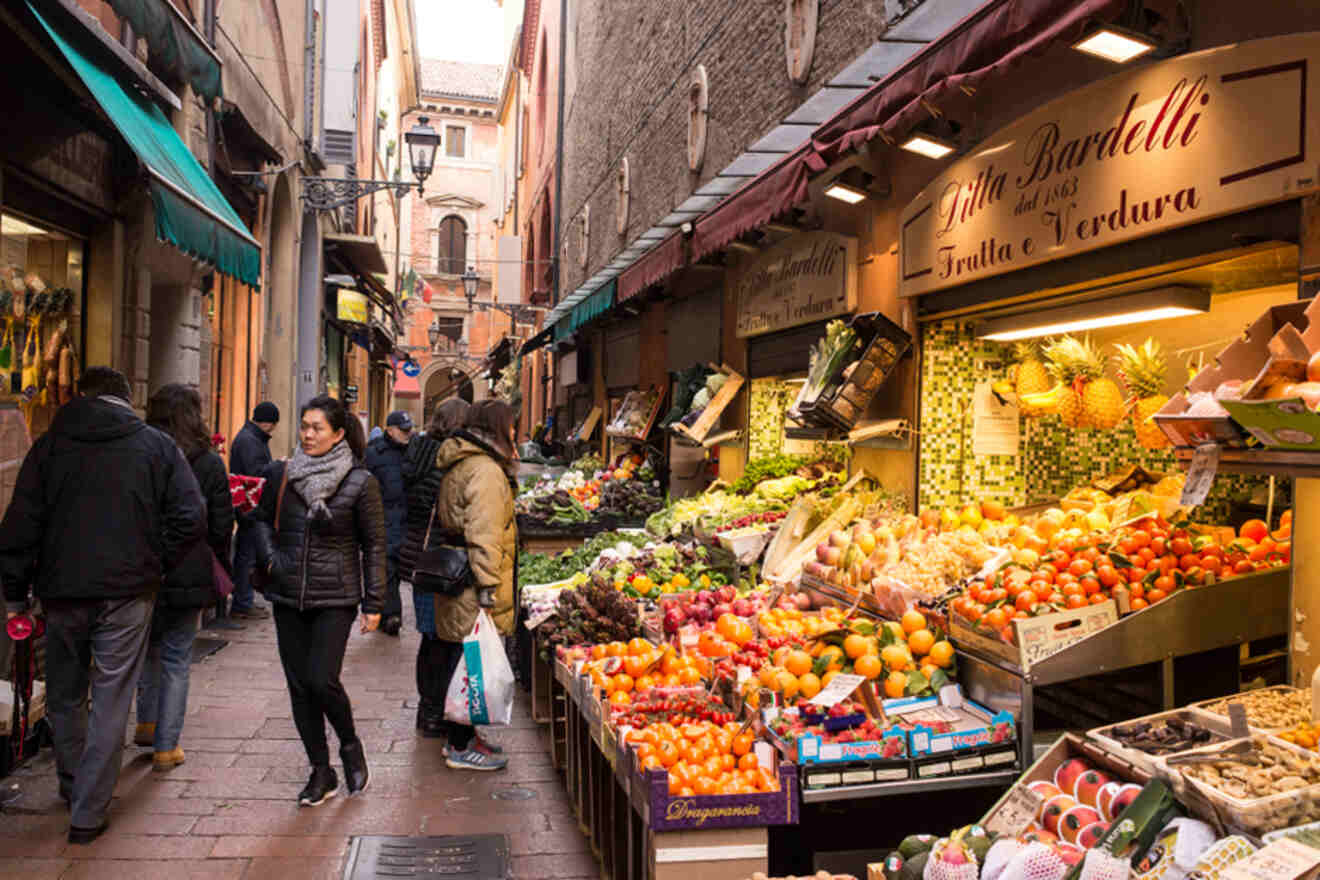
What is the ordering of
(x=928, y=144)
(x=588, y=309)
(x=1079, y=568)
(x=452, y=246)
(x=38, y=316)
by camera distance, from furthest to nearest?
(x=452, y=246)
(x=588, y=309)
(x=38, y=316)
(x=928, y=144)
(x=1079, y=568)

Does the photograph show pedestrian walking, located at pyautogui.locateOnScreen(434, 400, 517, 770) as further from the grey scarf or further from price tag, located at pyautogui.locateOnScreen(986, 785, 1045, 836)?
price tag, located at pyautogui.locateOnScreen(986, 785, 1045, 836)

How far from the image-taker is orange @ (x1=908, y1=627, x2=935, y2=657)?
431cm

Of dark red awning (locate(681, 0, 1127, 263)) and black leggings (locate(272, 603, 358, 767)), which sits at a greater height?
dark red awning (locate(681, 0, 1127, 263))

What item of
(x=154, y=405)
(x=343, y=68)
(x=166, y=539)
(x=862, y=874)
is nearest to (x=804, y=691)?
(x=862, y=874)

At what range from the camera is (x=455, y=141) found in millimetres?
52719

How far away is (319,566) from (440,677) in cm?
136

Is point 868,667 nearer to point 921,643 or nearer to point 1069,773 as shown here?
point 921,643

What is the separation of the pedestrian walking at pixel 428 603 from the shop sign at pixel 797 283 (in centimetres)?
249

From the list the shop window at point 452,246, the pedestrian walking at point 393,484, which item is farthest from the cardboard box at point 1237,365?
the shop window at point 452,246

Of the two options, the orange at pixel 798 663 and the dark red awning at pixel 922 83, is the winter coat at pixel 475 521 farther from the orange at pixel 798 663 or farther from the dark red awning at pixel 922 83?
the dark red awning at pixel 922 83

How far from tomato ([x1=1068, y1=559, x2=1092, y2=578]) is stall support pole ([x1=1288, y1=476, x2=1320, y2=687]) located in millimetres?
707

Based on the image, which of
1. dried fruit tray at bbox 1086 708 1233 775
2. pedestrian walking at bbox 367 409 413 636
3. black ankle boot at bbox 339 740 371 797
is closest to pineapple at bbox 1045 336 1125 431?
dried fruit tray at bbox 1086 708 1233 775

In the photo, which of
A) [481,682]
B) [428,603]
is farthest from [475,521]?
[481,682]

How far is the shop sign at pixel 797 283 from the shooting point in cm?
679
